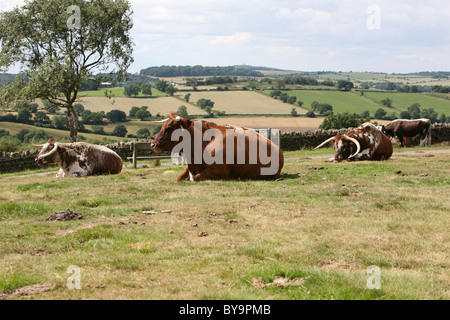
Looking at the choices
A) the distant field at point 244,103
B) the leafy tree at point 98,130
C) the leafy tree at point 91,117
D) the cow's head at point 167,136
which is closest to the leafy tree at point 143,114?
the leafy tree at point 91,117

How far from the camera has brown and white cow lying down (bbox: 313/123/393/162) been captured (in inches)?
795

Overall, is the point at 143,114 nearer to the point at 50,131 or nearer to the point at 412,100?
the point at 50,131

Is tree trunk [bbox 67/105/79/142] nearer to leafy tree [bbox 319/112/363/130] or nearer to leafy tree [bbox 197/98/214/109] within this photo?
leafy tree [bbox 319/112/363/130]

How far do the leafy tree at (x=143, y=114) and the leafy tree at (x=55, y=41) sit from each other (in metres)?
24.0

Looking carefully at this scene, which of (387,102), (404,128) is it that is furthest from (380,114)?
(404,128)

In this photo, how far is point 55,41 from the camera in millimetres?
38312

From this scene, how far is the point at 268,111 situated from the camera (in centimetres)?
7331

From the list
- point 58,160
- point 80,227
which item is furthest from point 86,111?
point 80,227

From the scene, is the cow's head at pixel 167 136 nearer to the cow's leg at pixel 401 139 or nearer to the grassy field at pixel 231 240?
the grassy field at pixel 231 240

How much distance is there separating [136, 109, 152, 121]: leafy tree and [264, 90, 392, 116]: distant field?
99.0 ft

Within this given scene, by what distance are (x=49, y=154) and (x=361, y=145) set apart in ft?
38.7

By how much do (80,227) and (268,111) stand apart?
65.9 metres

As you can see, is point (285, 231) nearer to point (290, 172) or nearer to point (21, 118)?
point (290, 172)

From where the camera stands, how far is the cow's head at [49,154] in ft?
56.2
